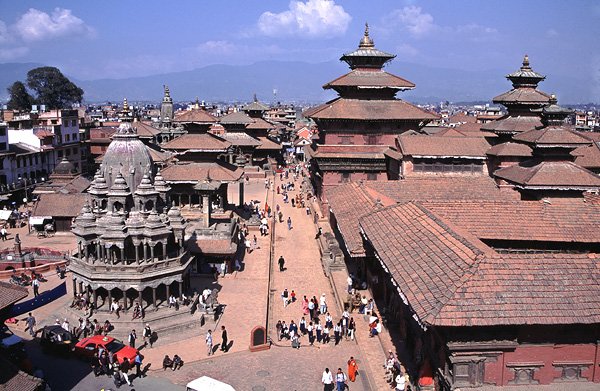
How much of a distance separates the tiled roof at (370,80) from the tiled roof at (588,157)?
13844 millimetres

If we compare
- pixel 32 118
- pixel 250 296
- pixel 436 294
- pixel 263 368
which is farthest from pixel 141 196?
pixel 32 118

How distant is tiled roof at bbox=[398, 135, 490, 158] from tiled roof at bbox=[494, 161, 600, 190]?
1057cm

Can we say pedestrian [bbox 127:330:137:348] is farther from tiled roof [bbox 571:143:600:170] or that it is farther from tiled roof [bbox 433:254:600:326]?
tiled roof [bbox 571:143:600:170]

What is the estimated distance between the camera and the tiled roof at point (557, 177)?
25891mm

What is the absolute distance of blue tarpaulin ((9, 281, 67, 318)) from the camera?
2527cm

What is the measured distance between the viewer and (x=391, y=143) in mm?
44406

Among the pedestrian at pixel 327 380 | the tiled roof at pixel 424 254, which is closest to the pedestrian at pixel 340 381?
the pedestrian at pixel 327 380

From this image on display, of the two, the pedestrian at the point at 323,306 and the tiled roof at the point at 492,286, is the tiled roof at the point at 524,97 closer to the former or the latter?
the pedestrian at the point at 323,306

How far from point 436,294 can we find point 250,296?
14.9m

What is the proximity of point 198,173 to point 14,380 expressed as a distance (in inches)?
916

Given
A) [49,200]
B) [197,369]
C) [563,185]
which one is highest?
[563,185]

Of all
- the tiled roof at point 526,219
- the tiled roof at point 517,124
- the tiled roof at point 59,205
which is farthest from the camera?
the tiled roof at point 59,205

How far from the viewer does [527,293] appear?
14031 mm

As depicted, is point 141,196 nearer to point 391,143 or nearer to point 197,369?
point 197,369
